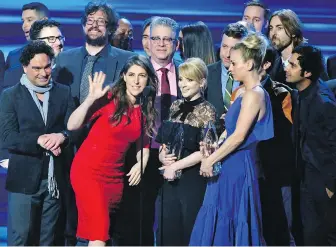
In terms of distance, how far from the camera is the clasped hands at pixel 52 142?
5113mm

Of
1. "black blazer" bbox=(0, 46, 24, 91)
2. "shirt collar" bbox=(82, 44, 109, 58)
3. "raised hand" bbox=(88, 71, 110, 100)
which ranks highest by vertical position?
"shirt collar" bbox=(82, 44, 109, 58)

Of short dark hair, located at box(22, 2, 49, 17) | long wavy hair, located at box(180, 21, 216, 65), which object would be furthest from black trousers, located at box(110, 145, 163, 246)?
short dark hair, located at box(22, 2, 49, 17)

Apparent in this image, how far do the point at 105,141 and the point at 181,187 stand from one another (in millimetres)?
578

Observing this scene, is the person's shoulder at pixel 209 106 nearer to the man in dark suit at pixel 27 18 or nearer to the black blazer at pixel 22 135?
the black blazer at pixel 22 135

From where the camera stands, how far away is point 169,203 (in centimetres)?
525

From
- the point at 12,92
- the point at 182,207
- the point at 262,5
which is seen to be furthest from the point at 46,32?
the point at 262,5

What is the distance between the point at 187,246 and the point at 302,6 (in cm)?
285

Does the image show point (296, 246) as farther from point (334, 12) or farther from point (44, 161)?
point (334, 12)

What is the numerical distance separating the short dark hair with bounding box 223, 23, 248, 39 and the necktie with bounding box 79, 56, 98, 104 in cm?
95

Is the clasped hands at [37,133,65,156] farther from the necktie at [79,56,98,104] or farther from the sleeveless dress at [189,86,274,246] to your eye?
the sleeveless dress at [189,86,274,246]

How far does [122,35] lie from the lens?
6.43 m

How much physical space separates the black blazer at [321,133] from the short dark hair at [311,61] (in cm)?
12

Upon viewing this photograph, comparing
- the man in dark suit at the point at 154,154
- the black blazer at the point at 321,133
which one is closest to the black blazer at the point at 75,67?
the man in dark suit at the point at 154,154

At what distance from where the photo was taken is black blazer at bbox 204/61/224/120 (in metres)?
5.55
